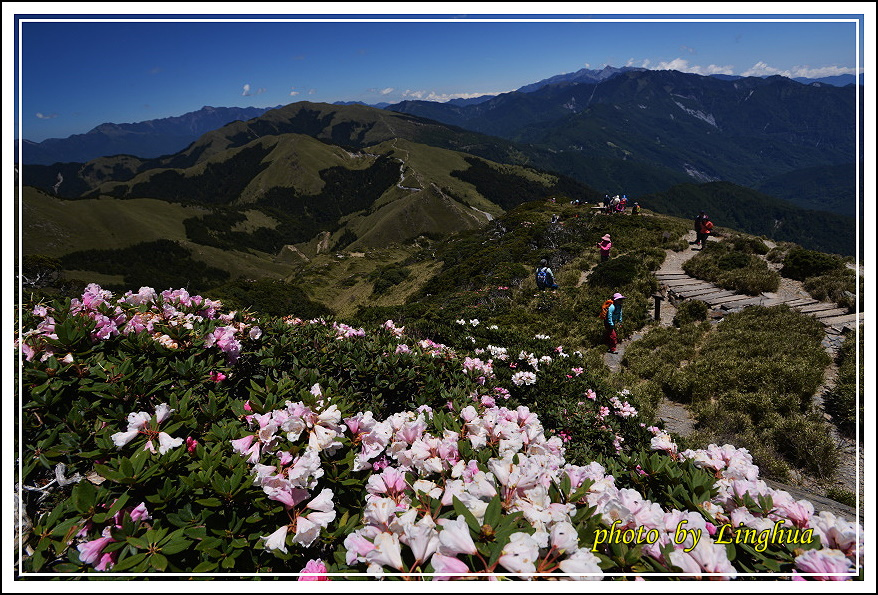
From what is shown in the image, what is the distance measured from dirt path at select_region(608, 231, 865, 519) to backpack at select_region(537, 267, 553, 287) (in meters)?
4.90

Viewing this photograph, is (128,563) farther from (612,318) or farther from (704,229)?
(704,229)

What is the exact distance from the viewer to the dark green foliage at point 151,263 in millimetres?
128875

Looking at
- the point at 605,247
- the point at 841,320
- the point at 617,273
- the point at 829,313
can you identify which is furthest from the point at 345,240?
the point at 841,320

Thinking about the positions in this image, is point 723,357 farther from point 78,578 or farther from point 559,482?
point 78,578

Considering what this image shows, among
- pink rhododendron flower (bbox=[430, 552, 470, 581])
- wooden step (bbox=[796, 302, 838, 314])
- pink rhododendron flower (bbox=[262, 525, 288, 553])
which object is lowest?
wooden step (bbox=[796, 302, 838, 314])

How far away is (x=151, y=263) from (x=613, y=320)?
173 meters

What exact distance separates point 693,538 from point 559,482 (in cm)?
68

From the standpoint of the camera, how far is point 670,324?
13375mm

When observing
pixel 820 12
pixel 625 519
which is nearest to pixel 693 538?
pixel 625 519

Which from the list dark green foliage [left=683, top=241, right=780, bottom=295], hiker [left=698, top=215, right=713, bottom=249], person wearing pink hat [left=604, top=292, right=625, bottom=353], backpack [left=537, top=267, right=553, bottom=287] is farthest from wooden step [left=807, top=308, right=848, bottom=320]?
hiker [left=698, top=215, right=713, bottom=249]

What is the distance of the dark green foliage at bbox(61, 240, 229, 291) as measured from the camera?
129m

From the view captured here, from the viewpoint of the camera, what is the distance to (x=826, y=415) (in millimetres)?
7516

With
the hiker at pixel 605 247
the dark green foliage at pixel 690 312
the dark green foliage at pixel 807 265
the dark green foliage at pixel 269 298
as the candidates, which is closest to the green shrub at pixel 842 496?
the dark green foliage at pixel 690 312

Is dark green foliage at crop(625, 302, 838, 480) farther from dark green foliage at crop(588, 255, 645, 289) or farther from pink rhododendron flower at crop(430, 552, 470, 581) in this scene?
pink rhododendron flower at crop(430, 552, 470, 581)
